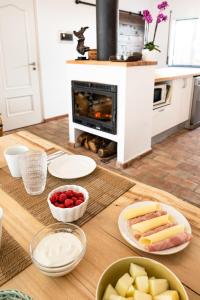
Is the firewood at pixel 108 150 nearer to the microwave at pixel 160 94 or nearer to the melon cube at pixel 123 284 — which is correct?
the microwave at pixel 160 94

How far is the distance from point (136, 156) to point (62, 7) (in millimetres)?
2955

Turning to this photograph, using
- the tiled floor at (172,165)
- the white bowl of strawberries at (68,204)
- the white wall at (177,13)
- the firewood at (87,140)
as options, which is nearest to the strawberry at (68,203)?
the white bowl of strawberries at (68,204)

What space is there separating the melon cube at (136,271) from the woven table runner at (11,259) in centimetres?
26

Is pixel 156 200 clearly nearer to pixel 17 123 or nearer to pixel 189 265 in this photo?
pixel 189 265

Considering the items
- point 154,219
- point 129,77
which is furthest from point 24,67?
point 154,219

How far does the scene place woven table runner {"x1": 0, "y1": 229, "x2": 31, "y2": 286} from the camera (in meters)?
0.59

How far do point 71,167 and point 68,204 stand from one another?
1.12 ft

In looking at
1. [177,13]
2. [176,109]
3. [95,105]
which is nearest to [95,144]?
[95,105]

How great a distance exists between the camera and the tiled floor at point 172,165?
229 centimetres

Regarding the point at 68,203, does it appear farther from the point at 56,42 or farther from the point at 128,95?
the point at 56,42

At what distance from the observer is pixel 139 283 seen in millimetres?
521

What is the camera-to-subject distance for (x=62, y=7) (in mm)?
4023

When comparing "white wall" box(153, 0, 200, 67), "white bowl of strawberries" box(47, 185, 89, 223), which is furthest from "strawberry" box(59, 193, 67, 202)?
"white wall" box(153, 0, 200, 67)

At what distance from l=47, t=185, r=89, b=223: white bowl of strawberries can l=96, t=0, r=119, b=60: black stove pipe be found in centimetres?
205
